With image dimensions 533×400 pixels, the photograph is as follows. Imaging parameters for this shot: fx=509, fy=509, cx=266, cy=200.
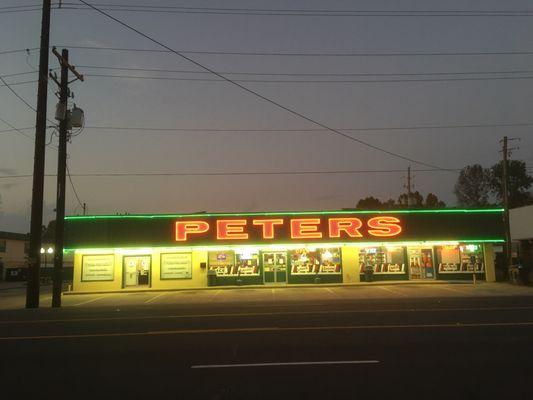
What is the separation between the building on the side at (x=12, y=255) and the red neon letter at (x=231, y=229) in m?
28.5

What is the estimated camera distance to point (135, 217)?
31.7m

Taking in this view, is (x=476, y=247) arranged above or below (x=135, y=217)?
below

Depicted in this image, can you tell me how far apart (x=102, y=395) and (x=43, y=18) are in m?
21.1

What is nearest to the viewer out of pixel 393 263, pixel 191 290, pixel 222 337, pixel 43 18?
pixel 222 337

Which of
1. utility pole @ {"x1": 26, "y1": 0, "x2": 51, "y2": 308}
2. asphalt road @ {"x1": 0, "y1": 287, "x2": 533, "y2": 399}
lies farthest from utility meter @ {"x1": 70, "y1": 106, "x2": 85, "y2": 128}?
asphalt road @ {"x1": 0, "y1": 287, "x2": 533, "y2": 399}

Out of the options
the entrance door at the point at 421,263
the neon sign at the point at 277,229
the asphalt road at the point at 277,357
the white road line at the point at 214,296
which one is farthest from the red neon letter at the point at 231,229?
the asphalt road at the point at 277,357

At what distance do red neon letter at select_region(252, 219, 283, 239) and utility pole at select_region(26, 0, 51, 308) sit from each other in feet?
42.8

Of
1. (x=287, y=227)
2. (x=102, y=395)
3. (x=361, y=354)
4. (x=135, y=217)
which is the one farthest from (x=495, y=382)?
(x=135, y=217)

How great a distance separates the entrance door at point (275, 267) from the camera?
107 feet

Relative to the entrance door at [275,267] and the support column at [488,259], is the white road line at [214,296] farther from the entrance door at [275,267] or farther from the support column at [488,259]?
the support column at [488,259]

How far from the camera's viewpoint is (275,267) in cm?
3278

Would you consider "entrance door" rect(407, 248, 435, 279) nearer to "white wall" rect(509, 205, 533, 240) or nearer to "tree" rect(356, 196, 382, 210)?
"white wall" rect(509, 205, 533, 240)

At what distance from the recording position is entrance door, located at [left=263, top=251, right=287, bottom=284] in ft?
107

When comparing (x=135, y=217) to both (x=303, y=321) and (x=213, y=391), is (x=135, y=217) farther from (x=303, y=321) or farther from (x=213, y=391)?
(x=213, y=391)
